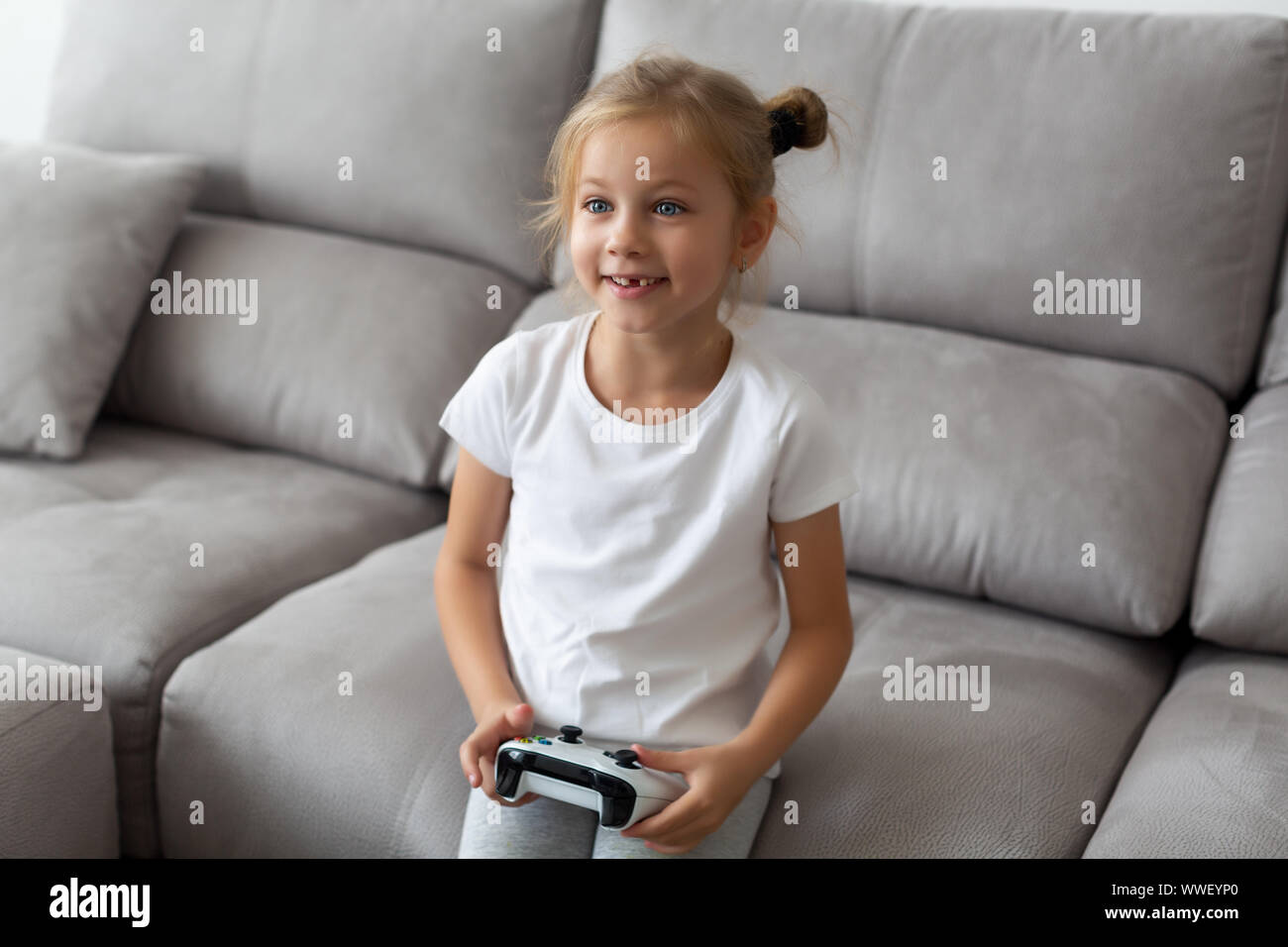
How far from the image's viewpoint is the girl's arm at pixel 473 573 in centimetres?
109

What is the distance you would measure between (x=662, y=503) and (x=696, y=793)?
9.4 inches

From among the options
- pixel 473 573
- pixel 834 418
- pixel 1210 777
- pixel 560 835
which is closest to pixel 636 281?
pixel 473 573

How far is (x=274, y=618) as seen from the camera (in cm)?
131

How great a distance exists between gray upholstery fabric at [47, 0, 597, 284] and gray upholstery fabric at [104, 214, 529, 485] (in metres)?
0.07

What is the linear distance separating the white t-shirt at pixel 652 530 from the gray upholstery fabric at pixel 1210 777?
36cm

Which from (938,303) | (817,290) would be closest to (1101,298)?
(938,303)

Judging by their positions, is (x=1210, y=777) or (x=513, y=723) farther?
(x=1210, y=777)

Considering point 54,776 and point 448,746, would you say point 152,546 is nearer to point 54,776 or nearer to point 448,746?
point 54,776

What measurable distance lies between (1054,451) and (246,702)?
93 cm

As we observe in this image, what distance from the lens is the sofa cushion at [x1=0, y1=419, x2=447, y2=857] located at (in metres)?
1.27

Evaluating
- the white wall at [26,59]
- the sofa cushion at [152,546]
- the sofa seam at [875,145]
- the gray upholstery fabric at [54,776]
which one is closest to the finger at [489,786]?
the sofa cushion at [152,546]

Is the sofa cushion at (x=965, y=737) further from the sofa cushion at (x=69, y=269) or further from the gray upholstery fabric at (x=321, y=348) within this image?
the sofa cushion at (x=69, y=269)

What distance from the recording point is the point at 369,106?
1766 mm

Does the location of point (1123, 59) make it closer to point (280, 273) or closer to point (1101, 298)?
point (1101, 298)
